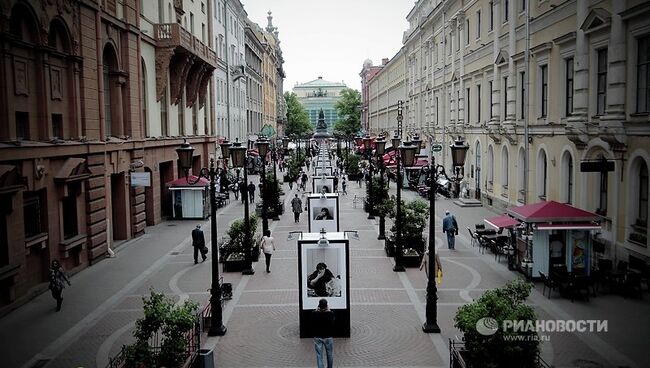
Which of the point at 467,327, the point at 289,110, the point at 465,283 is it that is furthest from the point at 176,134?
the point at 289,110

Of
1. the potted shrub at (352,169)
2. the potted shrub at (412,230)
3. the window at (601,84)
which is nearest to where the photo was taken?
the window at (601,84)

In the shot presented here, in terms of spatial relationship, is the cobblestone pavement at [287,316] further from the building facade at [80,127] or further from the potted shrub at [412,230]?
the building facade at [80,127]

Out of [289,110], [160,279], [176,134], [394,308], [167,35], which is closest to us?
[394,308]

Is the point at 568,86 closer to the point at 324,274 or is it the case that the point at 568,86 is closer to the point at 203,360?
the point at 324,274

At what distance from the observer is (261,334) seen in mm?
14281

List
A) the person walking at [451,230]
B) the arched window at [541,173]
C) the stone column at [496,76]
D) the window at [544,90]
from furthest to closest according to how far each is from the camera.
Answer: the stone column at [496,76] → the arched window at [541,173] → the window at [544,90] → the person walking at [451,230]

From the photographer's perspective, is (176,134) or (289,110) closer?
(176,134)

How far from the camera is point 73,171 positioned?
2070 cm

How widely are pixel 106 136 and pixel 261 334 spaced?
562 inches

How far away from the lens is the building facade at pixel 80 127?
56.7 feet

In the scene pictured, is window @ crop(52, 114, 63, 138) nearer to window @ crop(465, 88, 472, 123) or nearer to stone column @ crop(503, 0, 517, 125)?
stone column @ crop(503, 0, 517, 125)

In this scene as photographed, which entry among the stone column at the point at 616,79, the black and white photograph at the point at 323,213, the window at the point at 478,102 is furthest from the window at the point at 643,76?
the window at the point at 478,102

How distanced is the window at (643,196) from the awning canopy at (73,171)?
59.6 feet

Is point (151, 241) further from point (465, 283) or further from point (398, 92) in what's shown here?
point (398, 92)
